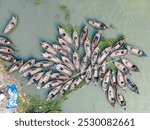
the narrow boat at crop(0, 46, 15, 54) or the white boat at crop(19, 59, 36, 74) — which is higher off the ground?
the narrow boat at crop(0, 46, 15, 54)

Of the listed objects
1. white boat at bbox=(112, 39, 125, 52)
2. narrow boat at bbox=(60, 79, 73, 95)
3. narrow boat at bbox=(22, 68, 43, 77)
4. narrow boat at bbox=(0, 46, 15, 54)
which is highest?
white boat at bbox=(112, 39, 125, 52)

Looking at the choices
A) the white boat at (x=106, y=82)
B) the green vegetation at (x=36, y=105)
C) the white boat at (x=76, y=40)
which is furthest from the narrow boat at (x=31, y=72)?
the white boat at (x=106, y=82)

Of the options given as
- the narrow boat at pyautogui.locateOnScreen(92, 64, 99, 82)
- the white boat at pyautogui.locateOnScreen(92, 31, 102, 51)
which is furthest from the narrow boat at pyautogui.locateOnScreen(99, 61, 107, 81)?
the white boat at pyautogui.locateOnScreen(92, 31, 102, 51)

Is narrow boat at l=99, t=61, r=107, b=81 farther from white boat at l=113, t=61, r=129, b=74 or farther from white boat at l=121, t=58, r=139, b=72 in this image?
white boat at l=121, t=58, r=139, b=72

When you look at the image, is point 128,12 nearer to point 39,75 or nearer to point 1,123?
point 39,75

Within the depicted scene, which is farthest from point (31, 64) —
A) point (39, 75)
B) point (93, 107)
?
point (93, 107)

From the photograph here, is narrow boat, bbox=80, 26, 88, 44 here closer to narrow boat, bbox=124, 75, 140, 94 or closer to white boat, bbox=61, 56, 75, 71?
white boat, bbox=61, 56, 75, 71

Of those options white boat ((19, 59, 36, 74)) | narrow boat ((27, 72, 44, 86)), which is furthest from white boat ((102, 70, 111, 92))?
white boat ((19, 59, 36, 74))

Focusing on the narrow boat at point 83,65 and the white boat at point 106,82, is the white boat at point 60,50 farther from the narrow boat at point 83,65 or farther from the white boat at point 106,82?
the white boat at point 106,82
